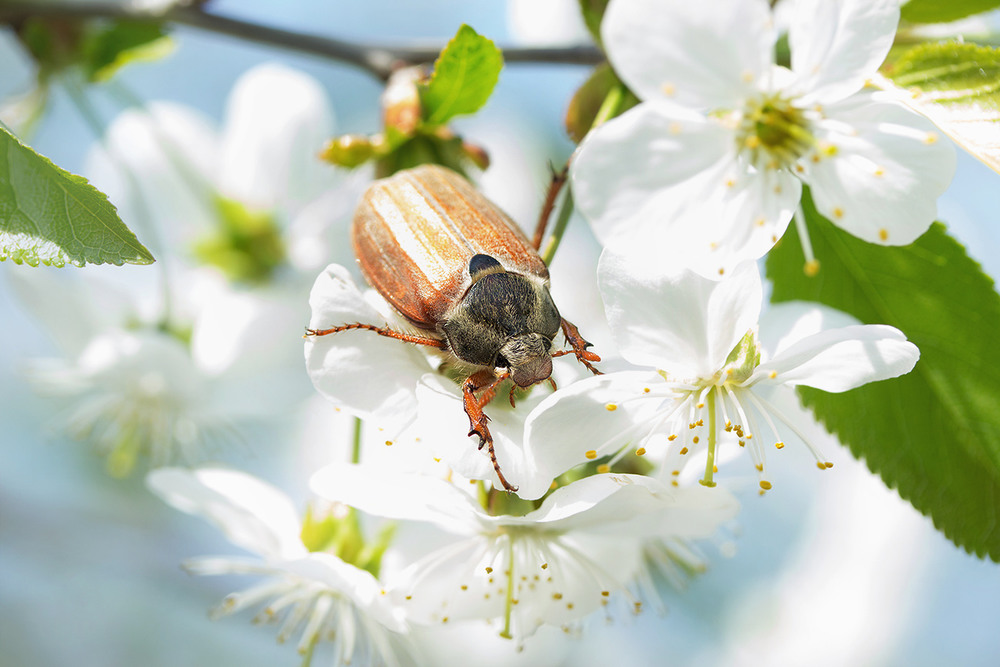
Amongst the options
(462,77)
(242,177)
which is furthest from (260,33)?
(462,77)

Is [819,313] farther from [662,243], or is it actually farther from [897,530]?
[897,530]

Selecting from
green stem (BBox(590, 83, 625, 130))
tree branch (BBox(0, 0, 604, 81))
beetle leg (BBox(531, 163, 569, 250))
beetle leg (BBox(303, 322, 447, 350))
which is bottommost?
beetle leg (BBox(303, 322, 447, 350))

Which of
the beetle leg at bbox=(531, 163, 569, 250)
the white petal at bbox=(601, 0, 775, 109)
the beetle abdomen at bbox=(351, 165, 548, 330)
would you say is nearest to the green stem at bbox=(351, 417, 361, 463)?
the beetle abdomen at bbox=(351, 165, 548, 330)

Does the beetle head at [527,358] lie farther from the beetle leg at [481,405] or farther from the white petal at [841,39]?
the white petal at [841,39]

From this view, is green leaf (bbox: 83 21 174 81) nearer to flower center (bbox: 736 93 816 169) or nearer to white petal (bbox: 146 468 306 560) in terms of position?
white petal (bbox: 146 468 306 560)

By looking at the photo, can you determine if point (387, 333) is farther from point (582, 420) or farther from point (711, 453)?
point (711, 453)

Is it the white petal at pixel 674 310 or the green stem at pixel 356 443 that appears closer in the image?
the white petal at pixel 674 310

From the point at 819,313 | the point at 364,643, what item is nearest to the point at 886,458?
the point at 819,313

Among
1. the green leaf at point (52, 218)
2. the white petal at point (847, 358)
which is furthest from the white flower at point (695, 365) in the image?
the green leaf at point (52, 218)

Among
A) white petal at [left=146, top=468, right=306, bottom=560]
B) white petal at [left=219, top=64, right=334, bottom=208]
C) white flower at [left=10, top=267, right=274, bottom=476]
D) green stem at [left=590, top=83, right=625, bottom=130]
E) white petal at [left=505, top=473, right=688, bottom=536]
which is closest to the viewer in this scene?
white petal at [left=505, top=473, right=688, bottom=536]
